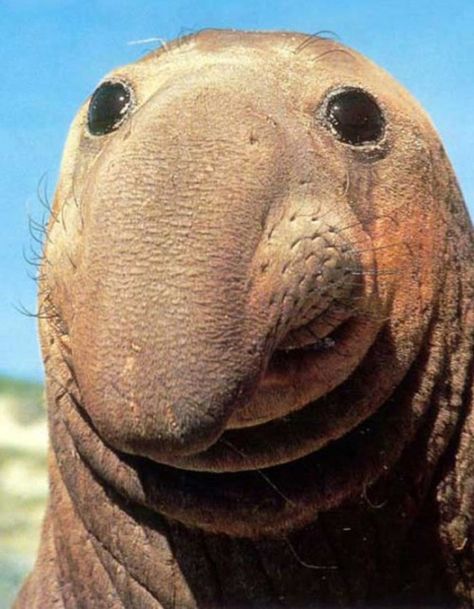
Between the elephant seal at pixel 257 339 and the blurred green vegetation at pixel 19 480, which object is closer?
the elephant seal at pixel 257 339

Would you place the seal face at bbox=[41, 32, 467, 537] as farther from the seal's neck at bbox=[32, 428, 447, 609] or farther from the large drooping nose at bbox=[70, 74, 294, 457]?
the seal's neck at bbox=[32, 428, 447, 609]

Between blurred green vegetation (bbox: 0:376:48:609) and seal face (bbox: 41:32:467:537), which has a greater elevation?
blurred green vegetation (bbox: 0:376:48:609)

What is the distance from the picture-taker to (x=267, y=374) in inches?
186

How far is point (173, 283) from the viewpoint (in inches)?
168

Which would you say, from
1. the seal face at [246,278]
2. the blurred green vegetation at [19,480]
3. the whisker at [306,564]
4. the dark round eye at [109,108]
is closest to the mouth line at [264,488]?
the seal face at [246,278]

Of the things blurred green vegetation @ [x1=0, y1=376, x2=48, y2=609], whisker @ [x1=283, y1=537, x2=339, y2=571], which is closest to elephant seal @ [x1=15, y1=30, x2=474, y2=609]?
whisker @ [x1=283, y1=537, x2=339, y2=571]

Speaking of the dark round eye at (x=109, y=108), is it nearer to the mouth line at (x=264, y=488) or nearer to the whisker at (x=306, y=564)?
the mouth line at (x=264, y=488)

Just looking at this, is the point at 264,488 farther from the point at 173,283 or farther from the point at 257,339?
the point at 173,283

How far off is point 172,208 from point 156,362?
1.42 feet

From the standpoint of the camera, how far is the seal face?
14.0 feet

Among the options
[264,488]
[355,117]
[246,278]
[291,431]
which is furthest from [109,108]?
[264,488]

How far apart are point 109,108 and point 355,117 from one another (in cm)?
80

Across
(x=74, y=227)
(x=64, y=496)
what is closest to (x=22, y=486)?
(x=64, y=496)

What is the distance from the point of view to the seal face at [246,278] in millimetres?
4281
